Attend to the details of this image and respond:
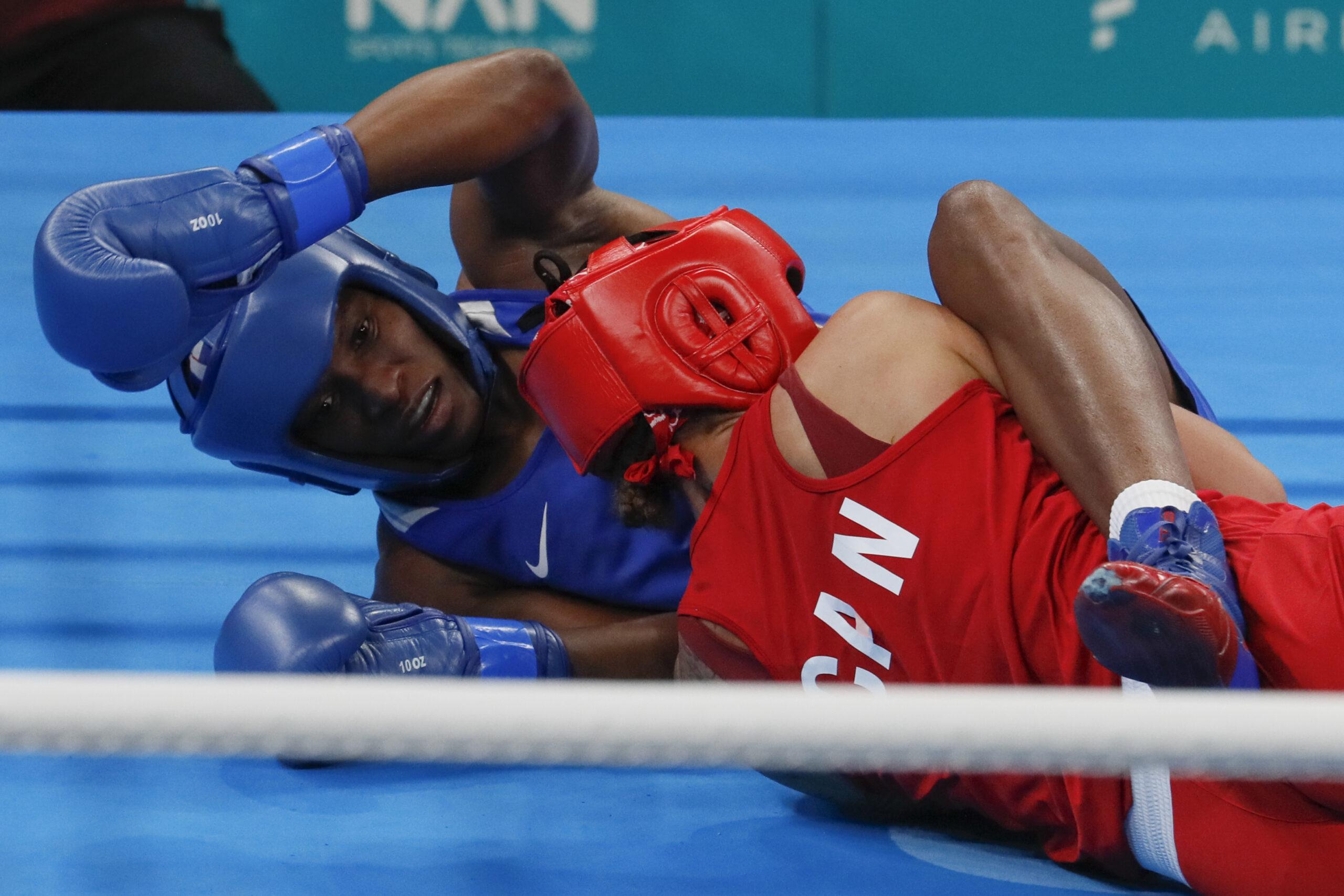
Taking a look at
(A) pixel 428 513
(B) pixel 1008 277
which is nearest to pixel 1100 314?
(B) pixel 1008 277

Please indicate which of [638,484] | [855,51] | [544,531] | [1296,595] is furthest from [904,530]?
[855,51]

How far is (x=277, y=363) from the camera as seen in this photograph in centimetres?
174

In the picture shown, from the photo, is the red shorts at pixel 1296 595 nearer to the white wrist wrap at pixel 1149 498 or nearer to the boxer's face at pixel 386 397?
the white wrist wrap at pixel 1149 498

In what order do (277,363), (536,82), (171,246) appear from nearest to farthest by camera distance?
(171,246)
(277,363)
(536,82)

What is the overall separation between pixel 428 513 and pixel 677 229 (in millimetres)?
542

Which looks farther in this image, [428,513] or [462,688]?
[428,513]

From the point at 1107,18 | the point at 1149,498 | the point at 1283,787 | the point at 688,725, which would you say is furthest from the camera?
the point at 1107,18

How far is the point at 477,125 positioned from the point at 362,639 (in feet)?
2.09

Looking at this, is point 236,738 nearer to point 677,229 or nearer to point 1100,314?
point 1100,314

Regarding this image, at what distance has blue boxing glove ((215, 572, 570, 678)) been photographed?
5.06 ft

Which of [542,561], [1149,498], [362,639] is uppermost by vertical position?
[1149,498]

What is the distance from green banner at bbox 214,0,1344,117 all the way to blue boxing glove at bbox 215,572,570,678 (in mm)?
2919

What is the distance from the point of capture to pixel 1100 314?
54.2 inches

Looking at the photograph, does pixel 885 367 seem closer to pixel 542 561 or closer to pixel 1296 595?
pixel 1296 595
